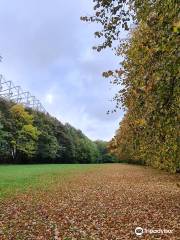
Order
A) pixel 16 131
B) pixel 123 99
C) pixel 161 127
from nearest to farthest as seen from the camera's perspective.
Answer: pixel 161 127, pixel 123 99, pixel 16 131

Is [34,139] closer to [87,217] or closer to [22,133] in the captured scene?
[22,133]

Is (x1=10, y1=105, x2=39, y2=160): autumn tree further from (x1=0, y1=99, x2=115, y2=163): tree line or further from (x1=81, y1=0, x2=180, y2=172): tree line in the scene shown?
(x1=81, y1=0, x2=180, y2=172): tree line

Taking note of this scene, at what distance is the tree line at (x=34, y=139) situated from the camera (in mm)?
79062

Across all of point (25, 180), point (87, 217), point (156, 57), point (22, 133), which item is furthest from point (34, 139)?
point (156, 57)

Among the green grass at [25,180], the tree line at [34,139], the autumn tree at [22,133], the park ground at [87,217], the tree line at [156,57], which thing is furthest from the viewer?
the autumn tree at [22,133]

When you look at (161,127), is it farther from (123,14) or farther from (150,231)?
(123,14)

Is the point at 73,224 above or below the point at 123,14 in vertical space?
below

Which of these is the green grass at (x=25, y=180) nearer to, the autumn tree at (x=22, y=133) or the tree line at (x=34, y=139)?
the tree line at (x=34, y=139)

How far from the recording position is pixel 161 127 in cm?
1191

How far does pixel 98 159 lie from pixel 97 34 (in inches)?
4643

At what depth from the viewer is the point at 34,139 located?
85.1 meters

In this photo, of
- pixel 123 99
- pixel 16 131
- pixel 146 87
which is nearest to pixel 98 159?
pixel 16 131

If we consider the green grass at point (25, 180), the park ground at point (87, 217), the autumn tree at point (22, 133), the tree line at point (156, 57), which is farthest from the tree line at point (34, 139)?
the tree line at point (156, 57)

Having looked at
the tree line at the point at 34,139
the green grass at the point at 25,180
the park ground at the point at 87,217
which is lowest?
the park ground at the point at 87,217
